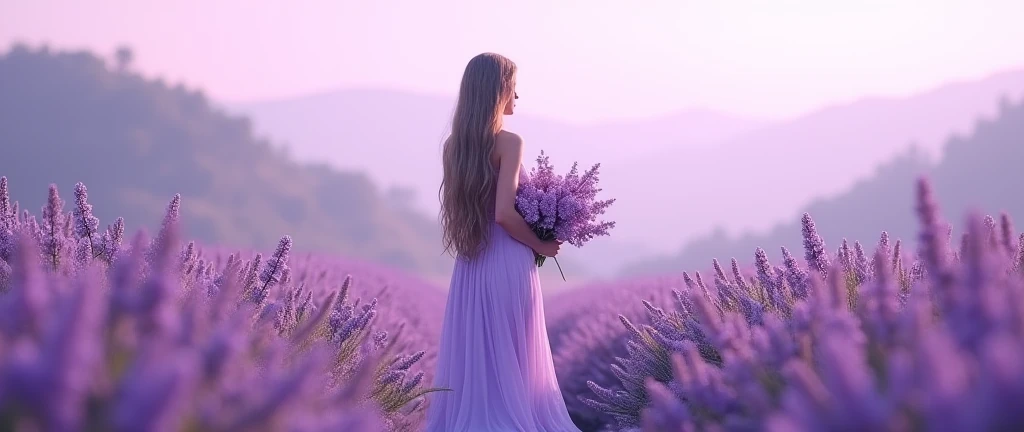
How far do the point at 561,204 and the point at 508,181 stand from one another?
35 centimetres

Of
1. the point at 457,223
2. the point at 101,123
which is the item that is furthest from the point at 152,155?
the point at 457,223

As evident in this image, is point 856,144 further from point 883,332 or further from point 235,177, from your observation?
point 883,332

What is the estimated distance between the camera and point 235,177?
7850 centimetres

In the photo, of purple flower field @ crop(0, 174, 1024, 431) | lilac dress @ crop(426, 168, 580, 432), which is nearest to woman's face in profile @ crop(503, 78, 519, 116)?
lilac dress @ crop(426, 168, 580, 432)

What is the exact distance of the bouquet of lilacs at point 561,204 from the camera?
18.3ft

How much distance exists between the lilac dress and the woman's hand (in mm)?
71

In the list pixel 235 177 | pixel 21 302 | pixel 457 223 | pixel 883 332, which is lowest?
pixel 883 332

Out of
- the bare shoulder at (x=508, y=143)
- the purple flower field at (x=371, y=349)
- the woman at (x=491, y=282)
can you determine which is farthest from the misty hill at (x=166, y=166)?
the purple flower field at (x=371, y=349)

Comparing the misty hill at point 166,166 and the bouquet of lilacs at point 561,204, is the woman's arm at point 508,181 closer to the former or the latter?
the bouquet of lilacs at point 561,204

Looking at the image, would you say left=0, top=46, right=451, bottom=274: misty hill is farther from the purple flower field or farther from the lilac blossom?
the lilac blossom

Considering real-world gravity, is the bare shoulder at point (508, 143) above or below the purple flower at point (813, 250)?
above

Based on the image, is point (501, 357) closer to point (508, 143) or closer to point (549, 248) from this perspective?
point (549, 248)

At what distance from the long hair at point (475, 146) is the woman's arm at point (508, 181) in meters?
0.09

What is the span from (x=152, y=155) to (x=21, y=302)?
75.0 metres
